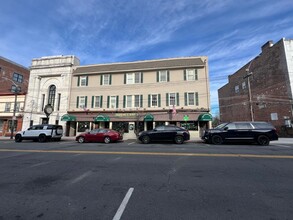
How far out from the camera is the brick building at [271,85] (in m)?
22.4

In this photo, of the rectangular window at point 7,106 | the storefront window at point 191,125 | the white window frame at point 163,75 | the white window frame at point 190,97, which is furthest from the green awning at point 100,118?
the rectangular window at point 7,106

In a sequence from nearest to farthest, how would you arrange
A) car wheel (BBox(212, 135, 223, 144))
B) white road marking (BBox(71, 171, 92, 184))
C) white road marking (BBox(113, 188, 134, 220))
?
white road marking (BBox(113, 188, 134, 220)) < white road marking (BBox(71, 171, 92, 184)) < car wheel (BBox(212, 135, 223, 144))

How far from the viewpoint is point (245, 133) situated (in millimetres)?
13078

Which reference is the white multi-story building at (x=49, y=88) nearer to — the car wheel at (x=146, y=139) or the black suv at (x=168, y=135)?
the car wheel at (x=146, y=139)

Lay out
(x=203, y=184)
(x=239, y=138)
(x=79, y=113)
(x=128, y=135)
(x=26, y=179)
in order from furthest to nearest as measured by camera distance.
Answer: (x=79, y=113) → (x=128, y=135) → (x=239, y=138) → (x=26, y=179) → (x=203, y=184)

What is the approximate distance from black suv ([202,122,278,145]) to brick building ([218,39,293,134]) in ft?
18.3

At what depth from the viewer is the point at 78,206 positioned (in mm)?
3268

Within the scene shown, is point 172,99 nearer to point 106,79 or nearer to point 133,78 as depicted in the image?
point 133,78

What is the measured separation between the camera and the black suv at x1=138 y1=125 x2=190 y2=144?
46.6 ft

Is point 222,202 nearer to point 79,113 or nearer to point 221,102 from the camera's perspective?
point 79,113

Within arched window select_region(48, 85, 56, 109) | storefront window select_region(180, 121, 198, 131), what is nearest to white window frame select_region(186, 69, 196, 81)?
storefront window select_region(180, 121, 198, 131)

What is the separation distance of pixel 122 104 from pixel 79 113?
6.60 meters

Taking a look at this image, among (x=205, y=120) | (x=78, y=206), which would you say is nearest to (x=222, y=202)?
(x=78, y=206)

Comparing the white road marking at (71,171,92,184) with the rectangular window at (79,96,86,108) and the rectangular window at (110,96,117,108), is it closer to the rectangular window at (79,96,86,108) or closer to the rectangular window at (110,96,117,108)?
the rectangular window at (110,96,117,108)
